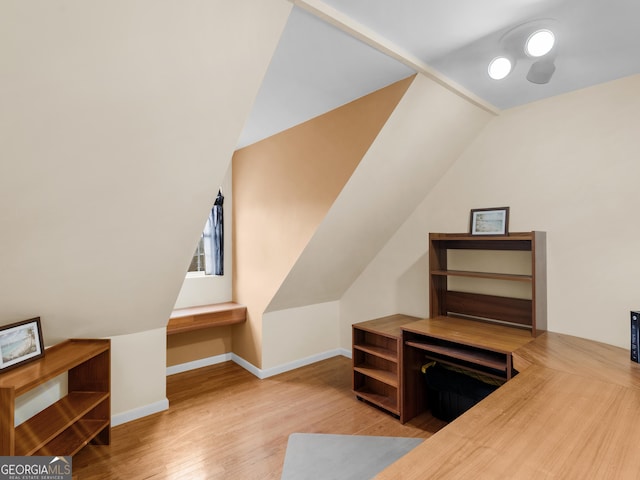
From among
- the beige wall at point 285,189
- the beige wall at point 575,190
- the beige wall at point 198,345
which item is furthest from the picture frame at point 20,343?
the beige wall at point 575,190

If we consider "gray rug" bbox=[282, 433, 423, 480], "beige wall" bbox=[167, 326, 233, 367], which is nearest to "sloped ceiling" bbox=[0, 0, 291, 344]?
"beige wall" bbox=[167, 326, 233, 367]

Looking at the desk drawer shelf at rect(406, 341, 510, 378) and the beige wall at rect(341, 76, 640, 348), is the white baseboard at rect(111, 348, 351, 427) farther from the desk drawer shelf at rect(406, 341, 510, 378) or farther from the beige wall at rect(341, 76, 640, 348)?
the beige wall at rect(341, 76, 640, 348)

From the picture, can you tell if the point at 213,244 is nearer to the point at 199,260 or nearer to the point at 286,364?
the point at 199,260

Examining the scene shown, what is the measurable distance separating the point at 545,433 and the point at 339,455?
1.44m

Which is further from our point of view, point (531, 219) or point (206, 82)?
point (531, 219)

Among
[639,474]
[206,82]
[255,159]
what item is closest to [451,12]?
[206,82]

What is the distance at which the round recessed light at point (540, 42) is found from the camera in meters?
1.59

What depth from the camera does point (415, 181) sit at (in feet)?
9.77

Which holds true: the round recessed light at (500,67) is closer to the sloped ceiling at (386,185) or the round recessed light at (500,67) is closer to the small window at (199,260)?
the sloped ceiling at (386,185)

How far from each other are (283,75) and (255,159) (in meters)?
1.60

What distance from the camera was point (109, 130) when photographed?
1449 mm

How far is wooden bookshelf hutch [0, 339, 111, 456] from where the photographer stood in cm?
165

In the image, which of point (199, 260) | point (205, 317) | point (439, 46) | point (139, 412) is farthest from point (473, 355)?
point (199, 260)

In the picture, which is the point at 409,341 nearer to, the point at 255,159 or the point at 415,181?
the point at 415,181
